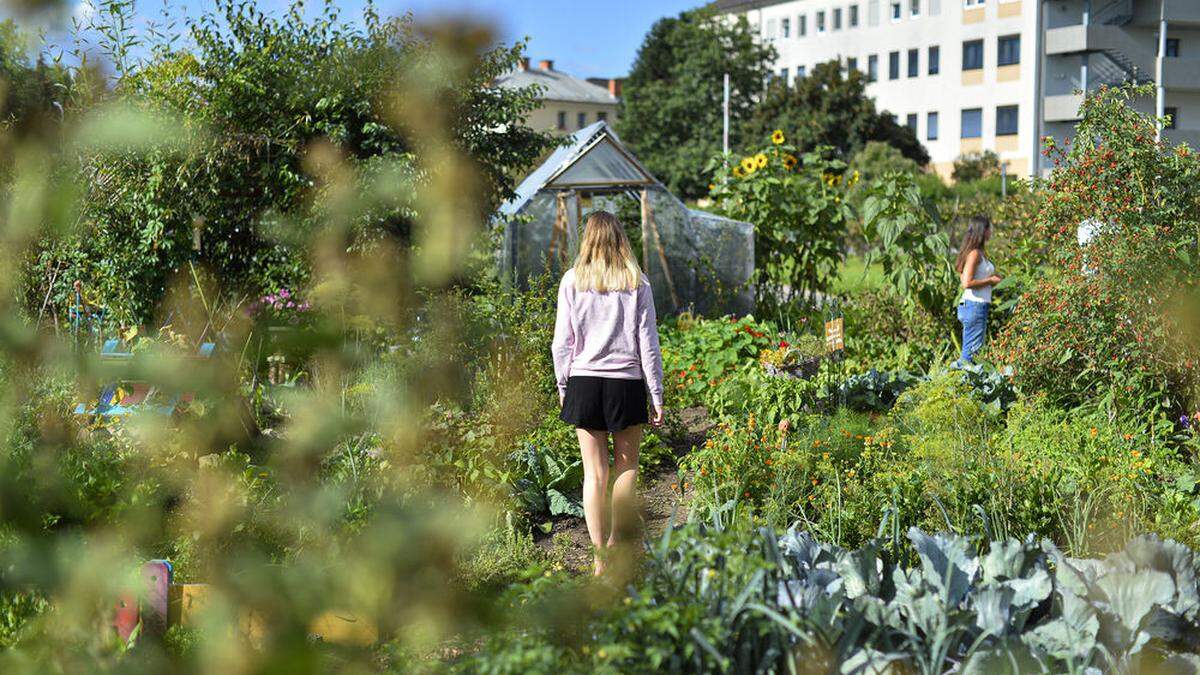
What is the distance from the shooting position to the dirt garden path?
5008 mm

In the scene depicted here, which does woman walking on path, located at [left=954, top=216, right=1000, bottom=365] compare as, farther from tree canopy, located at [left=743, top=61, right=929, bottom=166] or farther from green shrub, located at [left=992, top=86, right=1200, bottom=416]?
tree canopy, located at [left=743, top=61, right=929, bottom=166]

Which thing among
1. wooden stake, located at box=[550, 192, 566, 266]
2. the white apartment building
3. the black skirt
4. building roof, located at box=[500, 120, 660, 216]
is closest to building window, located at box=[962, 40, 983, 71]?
the white apartment building

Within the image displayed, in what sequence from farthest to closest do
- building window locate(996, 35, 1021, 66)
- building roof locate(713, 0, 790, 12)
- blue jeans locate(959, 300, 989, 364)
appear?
building roof locate(713, 0, 790, 12)
building window locate(996, 35, 1021, 66)
blue jeans locate(959, 300, 989, 364)

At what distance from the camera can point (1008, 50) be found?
43.9m

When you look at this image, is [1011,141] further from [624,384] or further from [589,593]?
[589,593]

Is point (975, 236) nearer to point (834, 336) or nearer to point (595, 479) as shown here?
point (834, 336)

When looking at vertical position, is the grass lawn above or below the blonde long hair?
below

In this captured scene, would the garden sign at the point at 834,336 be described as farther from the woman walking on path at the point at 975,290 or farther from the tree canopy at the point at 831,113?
the tree canopy at the point at 831,113

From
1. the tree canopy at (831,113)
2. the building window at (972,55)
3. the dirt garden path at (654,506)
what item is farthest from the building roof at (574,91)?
the dirt garden path at (654,506)

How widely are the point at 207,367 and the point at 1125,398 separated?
6.07m

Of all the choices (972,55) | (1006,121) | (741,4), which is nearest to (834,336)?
(1006,121)

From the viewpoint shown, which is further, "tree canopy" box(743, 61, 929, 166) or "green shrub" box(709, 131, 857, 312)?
"tree canopy" box(743, 61, 929, 166)

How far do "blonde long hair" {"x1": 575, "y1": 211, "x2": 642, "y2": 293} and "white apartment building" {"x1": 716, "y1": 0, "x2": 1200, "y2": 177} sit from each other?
111 feet

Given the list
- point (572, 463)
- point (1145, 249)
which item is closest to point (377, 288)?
point (572, 463)
